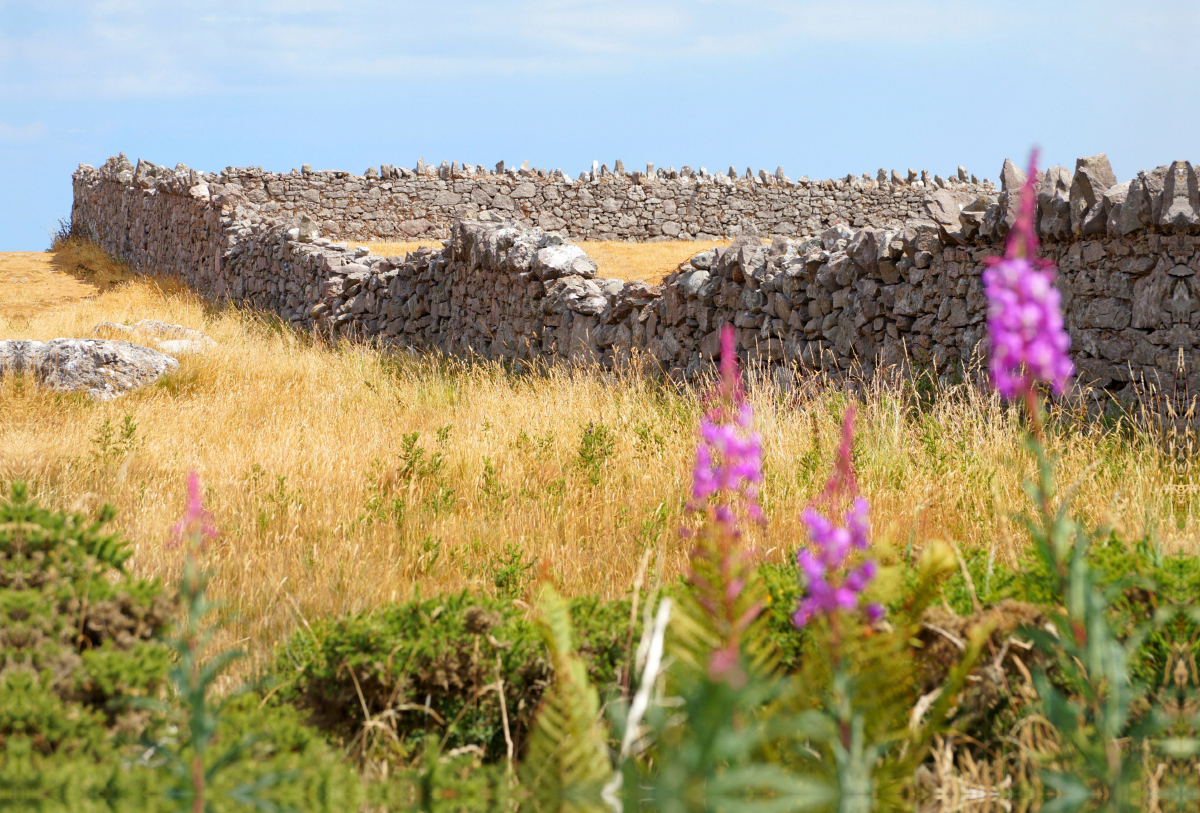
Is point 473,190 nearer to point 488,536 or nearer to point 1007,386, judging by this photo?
point 488,536

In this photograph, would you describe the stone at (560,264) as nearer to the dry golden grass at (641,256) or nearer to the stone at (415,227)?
the dry golden grass at (641,256)

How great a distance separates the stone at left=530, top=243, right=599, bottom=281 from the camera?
33.5 feet

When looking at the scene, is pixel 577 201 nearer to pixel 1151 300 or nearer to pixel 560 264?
pixel 560 264

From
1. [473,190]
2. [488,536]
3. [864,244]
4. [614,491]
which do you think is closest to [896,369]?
[864,244]

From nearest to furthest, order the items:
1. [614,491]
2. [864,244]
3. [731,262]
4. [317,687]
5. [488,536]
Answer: [317,687] < [488,536] < [614,491] < [864,244] < [731,262]

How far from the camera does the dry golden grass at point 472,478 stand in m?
3.99

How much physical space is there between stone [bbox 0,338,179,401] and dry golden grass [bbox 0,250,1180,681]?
193 millimetres

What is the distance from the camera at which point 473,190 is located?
2142cm

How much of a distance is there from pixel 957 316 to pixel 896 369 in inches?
28.0

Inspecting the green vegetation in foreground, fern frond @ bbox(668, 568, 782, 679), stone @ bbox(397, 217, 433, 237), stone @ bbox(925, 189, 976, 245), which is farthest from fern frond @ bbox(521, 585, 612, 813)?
stone @ bbox(397, 217, 433, 237)

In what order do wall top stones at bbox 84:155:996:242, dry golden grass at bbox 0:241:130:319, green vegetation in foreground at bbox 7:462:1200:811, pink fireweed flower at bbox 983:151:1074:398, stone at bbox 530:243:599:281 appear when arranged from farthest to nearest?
wall top stones at bbox 84:155:996:242 → dry golden grass at bbox 0:241:130:319 → stone at bbox 530:243:599:281 → green vegetation in foreground at bbox 7:462:1200:811 → pink fireweed flower at bbox 983:151:1074:398

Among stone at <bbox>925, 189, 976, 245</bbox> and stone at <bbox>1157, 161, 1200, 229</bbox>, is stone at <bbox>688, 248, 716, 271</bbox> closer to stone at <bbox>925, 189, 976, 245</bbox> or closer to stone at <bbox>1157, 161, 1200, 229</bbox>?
stone at <bbox>925, 189, 976, 245</bbox>

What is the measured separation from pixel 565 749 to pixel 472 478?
12.3 ft

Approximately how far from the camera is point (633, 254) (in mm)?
17969
